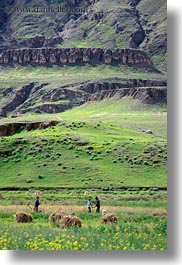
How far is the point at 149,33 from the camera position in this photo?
46.2ft

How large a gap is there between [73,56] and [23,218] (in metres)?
5.14

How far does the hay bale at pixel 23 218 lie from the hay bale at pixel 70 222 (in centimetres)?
61

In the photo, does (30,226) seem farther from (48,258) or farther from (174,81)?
(174,81)

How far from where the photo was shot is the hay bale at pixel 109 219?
1112cm

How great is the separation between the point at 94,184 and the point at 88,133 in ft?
4.32

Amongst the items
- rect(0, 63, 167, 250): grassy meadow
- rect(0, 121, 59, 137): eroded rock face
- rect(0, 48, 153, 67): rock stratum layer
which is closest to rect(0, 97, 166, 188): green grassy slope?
rect(0, 63, 167, 250): grassy meadow

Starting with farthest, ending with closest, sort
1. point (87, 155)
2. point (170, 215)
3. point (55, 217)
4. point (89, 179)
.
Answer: point (87, 155)
point (89, 179)
point (55, 217)
point (170, 215)

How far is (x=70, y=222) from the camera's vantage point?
11.1 metres

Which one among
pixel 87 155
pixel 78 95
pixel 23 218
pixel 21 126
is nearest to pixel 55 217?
pixel 23 218

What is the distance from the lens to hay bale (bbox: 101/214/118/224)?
36.5ft

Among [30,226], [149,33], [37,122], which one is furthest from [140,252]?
[149,33]

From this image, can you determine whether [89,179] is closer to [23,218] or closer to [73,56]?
[23,218]

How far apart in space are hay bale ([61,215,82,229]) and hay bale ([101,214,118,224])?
0.41m

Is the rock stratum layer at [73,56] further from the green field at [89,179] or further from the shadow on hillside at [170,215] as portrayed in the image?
the shadow on hillside at [170,215]
